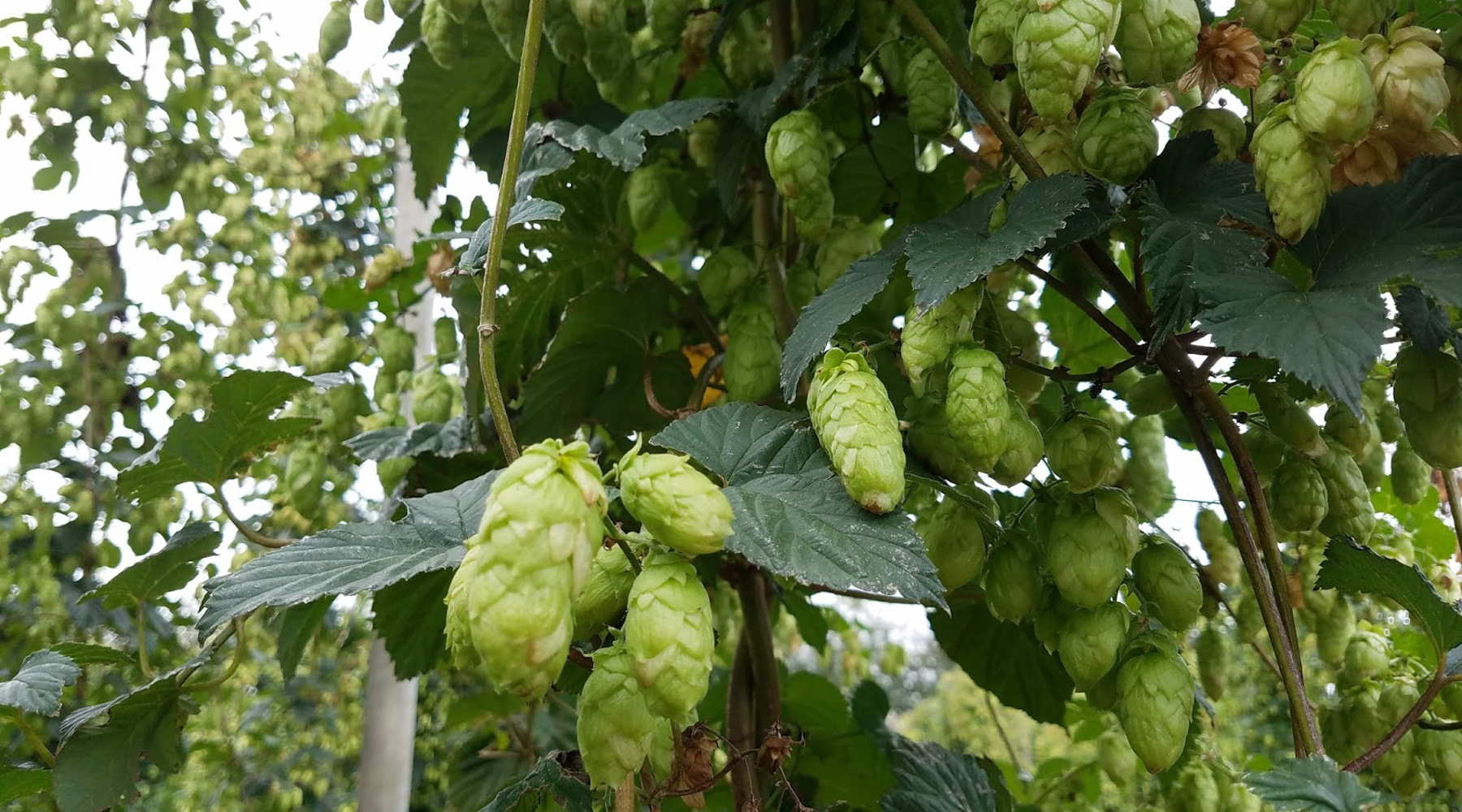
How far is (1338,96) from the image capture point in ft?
1.62

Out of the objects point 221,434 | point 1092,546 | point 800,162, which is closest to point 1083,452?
point 1092,546

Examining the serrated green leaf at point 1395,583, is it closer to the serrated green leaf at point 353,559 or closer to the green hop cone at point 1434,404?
the green hop cone at point 1434,404

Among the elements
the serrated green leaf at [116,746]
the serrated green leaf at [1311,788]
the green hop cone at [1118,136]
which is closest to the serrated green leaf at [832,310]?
the green hop cone at [1118,136]

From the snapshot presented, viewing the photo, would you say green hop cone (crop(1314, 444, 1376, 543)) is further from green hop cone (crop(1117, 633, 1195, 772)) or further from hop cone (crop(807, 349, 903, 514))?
hop cone (crop(807, 349, 903, 514))

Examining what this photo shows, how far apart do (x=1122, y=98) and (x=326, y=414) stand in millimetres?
1045

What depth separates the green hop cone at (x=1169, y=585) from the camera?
650 mm

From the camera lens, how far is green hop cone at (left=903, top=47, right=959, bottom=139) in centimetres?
72

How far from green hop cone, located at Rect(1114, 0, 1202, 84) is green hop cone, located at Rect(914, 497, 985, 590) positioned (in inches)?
11.7

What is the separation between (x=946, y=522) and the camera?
26.0 inches

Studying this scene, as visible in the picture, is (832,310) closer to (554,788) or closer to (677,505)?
(677,505)

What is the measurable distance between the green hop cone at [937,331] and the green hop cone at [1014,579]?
0.15 metres

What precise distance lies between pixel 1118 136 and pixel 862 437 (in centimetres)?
27

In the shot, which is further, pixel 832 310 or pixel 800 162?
pixel 800 162

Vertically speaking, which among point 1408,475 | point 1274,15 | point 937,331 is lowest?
point 1408,475
